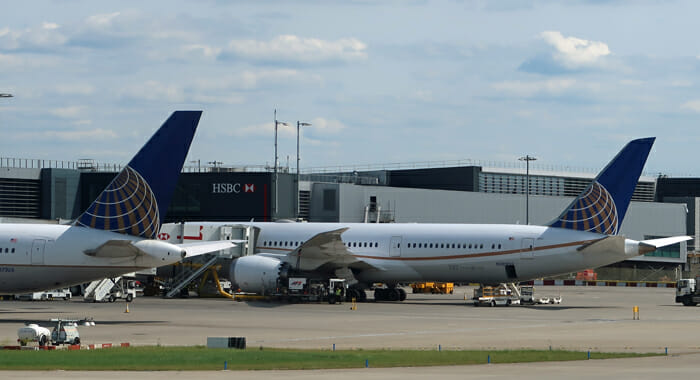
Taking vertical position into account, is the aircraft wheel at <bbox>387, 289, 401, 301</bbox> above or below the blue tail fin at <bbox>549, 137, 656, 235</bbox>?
below

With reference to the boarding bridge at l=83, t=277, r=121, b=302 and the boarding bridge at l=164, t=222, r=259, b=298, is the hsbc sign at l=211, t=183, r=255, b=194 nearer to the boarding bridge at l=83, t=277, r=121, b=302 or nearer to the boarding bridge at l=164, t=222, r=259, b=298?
the boarding bridge at l=164, t=222, r=259, b=298

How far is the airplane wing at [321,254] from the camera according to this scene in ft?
177

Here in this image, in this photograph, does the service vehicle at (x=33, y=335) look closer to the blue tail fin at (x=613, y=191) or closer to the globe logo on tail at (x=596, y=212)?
the blue tail fin at (x=613, y=191)

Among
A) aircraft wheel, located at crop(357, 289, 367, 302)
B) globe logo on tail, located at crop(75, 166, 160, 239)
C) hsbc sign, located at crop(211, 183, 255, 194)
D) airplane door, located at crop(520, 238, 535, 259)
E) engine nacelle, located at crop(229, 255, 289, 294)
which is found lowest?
aircraft wheel, located at crop(357, 289, 367, 302)

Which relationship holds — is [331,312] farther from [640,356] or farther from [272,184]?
[272,184]

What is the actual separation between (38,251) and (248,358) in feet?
55.0

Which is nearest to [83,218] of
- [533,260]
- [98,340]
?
[98,340]

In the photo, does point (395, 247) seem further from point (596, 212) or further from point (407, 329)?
point (407, 329)

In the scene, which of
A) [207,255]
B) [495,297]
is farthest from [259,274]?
[495,297]

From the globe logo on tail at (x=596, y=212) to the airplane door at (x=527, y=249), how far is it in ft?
7.13

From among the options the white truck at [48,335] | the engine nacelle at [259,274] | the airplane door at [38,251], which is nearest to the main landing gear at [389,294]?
the engine nacelle at [259,274]

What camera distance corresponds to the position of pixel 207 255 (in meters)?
59.4

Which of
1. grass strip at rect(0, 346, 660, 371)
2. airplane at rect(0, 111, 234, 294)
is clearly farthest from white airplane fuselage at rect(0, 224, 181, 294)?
grass strip at rect(0, 346, 660, 371)

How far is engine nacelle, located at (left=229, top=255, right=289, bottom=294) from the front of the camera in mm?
53938
